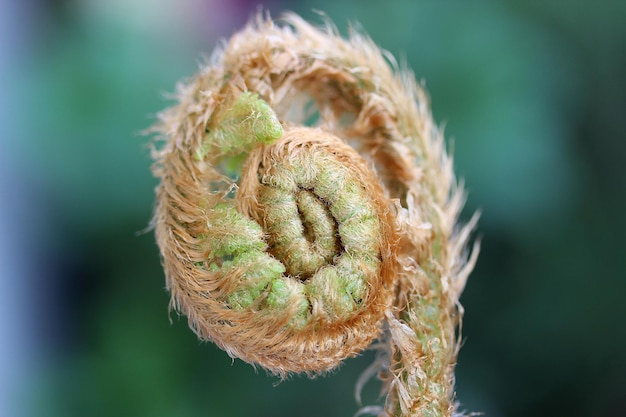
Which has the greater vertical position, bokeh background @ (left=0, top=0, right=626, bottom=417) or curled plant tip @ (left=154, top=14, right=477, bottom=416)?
curled plant tip @ (left=154, top=14, right=477, bottom=416)

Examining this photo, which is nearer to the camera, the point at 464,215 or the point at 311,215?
the point at 311,215

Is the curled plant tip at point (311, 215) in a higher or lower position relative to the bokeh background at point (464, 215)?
higher

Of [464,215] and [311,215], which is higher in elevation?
[311,215]

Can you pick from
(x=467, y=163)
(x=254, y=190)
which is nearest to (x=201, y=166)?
(x=254, y=190)

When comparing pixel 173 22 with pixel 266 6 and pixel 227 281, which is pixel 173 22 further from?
pixel 227 281

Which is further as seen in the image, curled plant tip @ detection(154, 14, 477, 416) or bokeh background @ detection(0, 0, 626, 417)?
bokeh background @ detection(0, 0, 626, 417)
